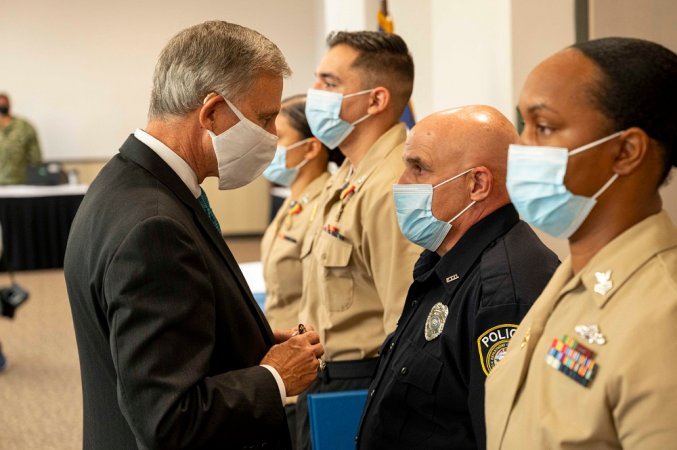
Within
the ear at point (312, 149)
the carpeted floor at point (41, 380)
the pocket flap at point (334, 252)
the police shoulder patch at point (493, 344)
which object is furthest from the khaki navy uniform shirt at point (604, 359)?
the carpeted floor at point (41, 380)

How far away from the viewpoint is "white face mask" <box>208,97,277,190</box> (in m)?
1.71

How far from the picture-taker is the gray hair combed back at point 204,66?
1641 millimetres

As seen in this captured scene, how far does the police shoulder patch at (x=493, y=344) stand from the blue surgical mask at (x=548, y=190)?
12.8 inches

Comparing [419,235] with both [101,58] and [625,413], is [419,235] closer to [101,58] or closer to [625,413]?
[625,413]

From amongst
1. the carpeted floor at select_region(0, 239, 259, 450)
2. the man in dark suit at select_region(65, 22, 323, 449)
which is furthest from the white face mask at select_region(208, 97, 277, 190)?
the carpeted floor at select_region(0, 239, 259, 450)

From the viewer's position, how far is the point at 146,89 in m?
11.4

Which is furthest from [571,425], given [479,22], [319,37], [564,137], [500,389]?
[319,37]

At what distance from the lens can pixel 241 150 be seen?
5.78 feet

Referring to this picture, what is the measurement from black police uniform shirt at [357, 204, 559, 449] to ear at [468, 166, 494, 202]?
0.05 meters

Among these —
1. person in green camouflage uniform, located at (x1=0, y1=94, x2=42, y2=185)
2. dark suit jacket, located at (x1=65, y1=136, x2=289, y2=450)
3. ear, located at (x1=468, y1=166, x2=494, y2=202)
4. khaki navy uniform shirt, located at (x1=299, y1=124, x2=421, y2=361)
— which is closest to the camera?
dark suit jacket, located at (x1=65, y1=136, x2=289, y2=450)

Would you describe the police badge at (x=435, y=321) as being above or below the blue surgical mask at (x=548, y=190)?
below

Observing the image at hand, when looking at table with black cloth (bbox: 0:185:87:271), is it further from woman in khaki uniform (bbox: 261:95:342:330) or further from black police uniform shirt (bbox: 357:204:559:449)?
black police uniform shirt (bbox: 357:204:559:449)

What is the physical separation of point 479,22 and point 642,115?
2070 millimetres

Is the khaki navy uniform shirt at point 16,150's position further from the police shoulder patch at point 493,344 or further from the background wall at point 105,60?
the police shoulder patch at point 493,344
